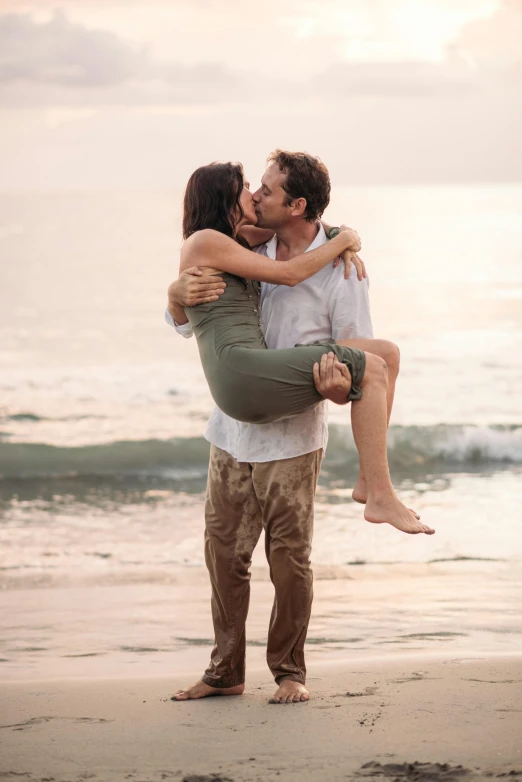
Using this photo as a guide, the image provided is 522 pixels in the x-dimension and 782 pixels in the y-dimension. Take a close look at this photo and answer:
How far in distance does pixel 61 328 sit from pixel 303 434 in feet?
70.3

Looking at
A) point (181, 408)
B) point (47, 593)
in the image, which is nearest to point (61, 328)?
point (181, 408)

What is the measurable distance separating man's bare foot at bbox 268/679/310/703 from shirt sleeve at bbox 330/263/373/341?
1.32m

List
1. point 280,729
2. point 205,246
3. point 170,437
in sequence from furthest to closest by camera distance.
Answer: point 170,437 → point 205,246 → point 280,729

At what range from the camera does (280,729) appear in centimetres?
342

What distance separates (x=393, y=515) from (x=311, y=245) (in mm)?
1069

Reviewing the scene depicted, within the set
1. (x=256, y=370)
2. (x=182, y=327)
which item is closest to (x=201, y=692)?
(x=256, y=370)

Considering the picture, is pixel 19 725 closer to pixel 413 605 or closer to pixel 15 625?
pixel 15 625

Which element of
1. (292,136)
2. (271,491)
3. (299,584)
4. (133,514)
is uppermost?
(292,136)

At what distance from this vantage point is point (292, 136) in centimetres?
3781

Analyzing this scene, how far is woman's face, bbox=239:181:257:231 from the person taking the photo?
3711 millimetres

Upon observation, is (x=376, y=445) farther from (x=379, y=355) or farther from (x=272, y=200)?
(x=272, y=200)

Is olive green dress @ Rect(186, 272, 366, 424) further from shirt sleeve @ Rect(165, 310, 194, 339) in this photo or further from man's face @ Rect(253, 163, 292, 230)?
man's face @ Rect(253, 163, 292, 230)

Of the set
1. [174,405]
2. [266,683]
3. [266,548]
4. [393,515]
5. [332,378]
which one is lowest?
[266,683]

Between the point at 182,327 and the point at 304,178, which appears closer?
the point at 304,178
